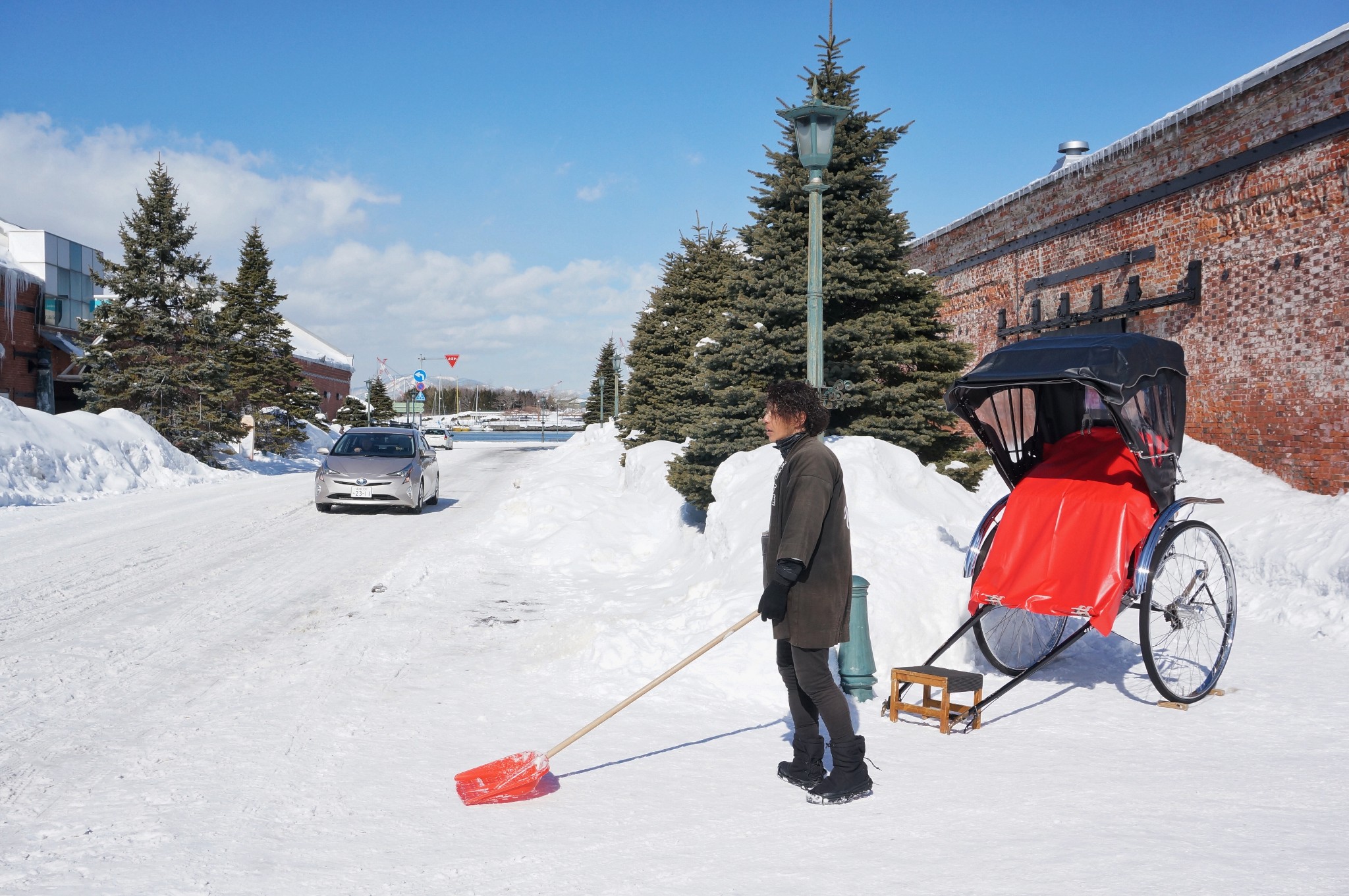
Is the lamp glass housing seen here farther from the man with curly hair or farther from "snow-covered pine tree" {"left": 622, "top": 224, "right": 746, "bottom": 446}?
"snow-covered pine tree" {"left": 622, "top": 224, "right": 746, "bottom": 446}

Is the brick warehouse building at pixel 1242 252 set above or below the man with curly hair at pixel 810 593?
above

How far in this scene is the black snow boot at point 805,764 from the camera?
4.55m

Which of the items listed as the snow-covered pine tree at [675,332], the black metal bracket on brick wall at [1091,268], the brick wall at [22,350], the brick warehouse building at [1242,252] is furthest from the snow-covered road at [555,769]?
the brick wall at [22,350]

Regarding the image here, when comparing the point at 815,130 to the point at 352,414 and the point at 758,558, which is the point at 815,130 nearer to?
the point at 758,558

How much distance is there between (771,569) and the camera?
478cm

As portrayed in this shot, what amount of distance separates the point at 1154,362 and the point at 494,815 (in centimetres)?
512

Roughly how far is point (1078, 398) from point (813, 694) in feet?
13.1

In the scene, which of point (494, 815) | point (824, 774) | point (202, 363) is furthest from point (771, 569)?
point (202, 363)

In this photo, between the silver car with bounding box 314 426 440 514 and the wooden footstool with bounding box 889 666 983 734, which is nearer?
the wooden footstool with bounding box 889 666 983 734

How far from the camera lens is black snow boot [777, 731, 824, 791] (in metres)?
4.55

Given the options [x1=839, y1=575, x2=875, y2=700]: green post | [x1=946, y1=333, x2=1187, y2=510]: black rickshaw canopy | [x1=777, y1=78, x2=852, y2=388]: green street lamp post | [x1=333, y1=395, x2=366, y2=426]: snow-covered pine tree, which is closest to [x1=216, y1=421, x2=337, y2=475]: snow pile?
[x1=777, y1=78, x2=852, y2=388]: green street lamp post

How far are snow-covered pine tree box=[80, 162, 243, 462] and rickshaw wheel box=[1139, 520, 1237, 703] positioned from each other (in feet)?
91.7

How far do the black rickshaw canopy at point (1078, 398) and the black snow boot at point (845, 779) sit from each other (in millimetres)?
2957

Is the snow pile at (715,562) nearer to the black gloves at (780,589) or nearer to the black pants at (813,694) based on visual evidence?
the black pants at (813,694)
